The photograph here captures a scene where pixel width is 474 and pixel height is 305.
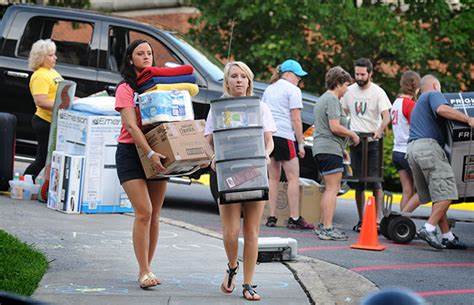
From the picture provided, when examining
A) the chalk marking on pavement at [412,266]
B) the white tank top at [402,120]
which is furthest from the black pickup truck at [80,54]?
the chalk marking on pavement at [412,266]

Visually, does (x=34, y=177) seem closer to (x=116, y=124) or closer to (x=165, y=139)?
(x=116, y=124)

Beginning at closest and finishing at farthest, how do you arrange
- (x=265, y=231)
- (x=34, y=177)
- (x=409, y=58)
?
(x=265, y=231) < (x=34, y=177) < (x=409, y=58)

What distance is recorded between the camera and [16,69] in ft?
46.8

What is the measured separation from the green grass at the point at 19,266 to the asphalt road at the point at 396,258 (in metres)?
2.72

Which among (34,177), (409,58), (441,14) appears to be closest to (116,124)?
(34,177)

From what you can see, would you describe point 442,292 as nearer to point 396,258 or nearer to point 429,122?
point 396,258

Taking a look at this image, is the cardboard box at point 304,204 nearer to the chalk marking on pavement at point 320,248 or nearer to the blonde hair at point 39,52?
the chalk marking on pavement at point 320,248

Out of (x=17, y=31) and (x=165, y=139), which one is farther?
(x=17, y=31)

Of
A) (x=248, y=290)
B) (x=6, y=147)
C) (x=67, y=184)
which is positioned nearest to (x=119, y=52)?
(x=6, y=147)

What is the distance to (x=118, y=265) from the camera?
922 cm

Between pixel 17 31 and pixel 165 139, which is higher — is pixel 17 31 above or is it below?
above

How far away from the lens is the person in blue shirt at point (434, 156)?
11609 millimetres

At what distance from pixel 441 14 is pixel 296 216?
886 cm

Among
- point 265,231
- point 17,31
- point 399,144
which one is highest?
point 17,31
